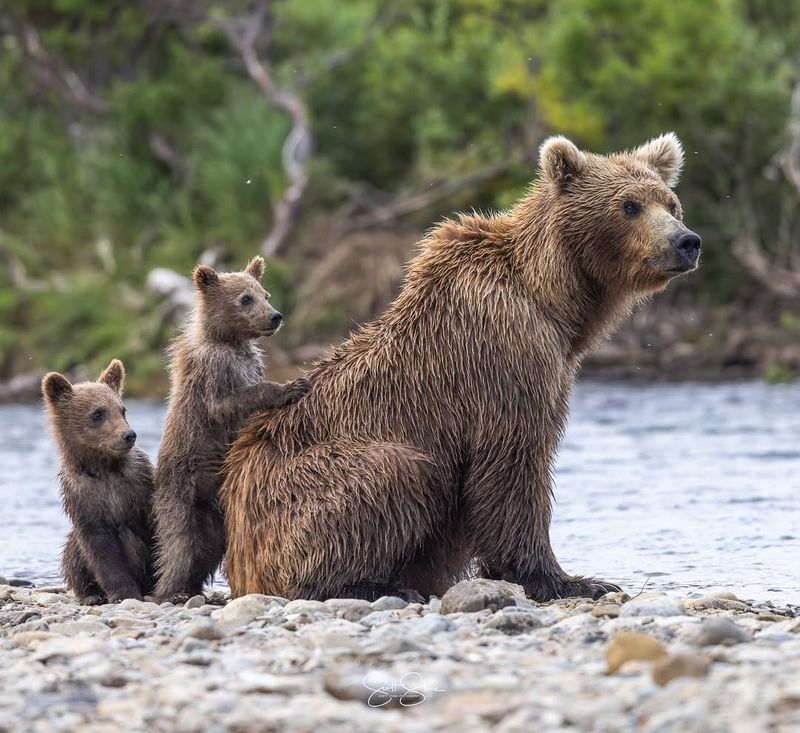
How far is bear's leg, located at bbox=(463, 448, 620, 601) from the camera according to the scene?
Answer: 21.2 ft

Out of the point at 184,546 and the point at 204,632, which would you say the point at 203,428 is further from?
the point at 204,632

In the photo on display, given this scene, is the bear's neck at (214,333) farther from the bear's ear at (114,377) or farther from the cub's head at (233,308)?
the bear's ear at (114,377)

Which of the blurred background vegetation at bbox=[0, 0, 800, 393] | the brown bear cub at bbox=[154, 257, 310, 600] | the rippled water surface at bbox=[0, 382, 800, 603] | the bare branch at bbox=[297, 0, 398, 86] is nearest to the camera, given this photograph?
the brown bear cub at bbox=[154, 257, 310, 600]

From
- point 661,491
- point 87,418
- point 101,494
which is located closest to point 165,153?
point 661,491

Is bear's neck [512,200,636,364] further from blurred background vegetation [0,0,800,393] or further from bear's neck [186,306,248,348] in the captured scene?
blurred background vegetation [0,0,800,393]

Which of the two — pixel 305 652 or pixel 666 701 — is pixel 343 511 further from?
pixel 666 701

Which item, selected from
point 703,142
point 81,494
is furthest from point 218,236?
point 81,494

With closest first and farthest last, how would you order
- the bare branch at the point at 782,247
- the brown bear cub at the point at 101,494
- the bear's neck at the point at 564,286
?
1. the bear's neck at the point at 564,286
2. the brown bear cub at the point at 101,494
3. the bare branch at the point at 782,247

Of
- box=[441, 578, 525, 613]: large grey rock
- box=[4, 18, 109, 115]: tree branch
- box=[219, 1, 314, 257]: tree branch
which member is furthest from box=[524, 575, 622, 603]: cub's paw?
box=[4, 18, 109, 115]: tree branch

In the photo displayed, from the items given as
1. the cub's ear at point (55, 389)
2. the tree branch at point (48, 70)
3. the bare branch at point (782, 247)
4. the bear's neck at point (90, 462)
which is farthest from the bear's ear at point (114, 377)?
the tree branch at point (48, 70)

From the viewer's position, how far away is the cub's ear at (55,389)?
7172 mm

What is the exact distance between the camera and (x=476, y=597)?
5.95 metres

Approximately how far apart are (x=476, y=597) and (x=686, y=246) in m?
1.84

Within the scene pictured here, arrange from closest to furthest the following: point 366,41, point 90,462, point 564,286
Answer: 1. point 564,286
2. point 90,462
3. point 366,41
